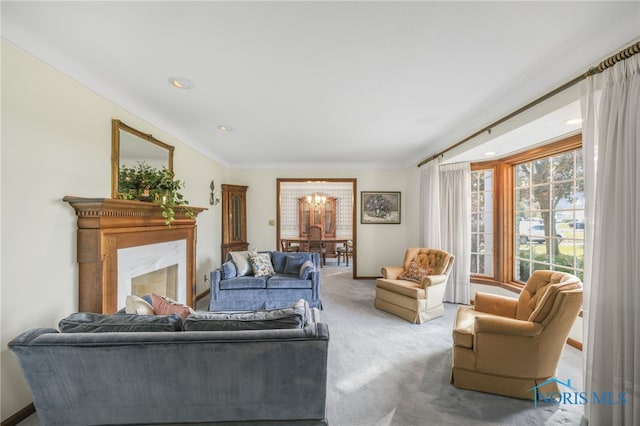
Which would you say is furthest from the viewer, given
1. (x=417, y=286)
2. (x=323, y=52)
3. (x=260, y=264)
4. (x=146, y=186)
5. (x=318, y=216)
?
(x=318, y=216)

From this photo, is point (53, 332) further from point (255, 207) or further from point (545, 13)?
point (255, 207)

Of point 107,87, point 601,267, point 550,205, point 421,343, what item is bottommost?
point 421,343

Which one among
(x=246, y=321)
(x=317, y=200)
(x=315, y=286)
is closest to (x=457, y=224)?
(x=315, y=286)

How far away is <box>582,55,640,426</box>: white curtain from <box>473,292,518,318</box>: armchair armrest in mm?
769

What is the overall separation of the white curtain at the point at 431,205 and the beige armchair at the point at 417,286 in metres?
0.29

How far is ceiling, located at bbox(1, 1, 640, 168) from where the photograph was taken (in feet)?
4.75

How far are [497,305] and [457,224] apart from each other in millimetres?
1677

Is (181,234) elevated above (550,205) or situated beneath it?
situated beneath

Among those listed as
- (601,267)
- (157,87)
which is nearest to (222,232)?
(157,87)

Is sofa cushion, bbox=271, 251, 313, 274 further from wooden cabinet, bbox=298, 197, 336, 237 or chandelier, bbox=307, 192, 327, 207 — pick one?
wooden cabinet, bbox=298, 197, 336, 237

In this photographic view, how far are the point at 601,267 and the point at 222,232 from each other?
17.0 ft

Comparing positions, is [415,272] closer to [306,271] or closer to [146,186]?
[306,271]

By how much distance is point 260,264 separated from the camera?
4.07 m

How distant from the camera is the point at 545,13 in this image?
57.3 inches
